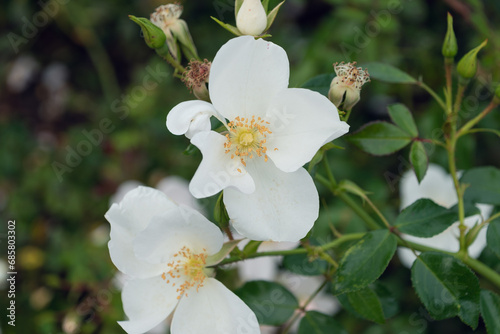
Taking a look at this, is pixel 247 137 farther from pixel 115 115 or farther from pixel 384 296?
pixel 115 115

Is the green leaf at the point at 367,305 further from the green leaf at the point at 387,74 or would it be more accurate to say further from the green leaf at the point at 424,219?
the green leaf at the point at 387,74

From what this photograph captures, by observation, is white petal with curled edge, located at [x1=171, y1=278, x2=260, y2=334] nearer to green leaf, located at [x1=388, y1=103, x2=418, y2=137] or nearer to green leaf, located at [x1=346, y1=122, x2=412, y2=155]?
green leaf, located at [x1=346, y1=122, x2=412, y2=155]

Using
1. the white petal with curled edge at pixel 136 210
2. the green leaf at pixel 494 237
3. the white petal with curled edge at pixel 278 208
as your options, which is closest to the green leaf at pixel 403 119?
the green leaf at pixel 494 237

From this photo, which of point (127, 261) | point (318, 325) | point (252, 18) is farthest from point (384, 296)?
point (252, 18)

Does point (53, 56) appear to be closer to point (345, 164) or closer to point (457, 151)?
point (345, 164)

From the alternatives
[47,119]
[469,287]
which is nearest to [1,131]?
[47,119]

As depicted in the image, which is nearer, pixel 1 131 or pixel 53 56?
pixel 1 131
